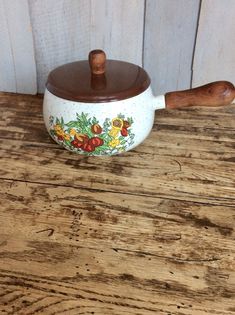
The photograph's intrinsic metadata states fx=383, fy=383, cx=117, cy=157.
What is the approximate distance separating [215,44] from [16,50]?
1.29 ft

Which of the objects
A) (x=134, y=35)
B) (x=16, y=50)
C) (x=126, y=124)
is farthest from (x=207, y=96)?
(x=16, y=50)

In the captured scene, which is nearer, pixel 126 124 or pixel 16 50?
pixel 126 124

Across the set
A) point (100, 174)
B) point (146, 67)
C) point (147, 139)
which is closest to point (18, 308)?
point (100, 174)

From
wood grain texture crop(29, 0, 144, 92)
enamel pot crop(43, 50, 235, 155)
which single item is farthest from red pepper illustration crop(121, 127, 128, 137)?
wood grain texture crop(29, 0, 144, 92)

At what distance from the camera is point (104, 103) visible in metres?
0.54

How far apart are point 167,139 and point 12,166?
258 mm

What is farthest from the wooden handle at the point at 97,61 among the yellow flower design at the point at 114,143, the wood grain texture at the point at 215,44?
the wood grain texture at the point at 215,44

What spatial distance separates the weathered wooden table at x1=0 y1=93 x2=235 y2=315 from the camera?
396 millimetres

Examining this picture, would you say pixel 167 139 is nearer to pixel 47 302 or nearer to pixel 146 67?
pixel 146 67

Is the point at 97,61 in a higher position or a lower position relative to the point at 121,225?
higher

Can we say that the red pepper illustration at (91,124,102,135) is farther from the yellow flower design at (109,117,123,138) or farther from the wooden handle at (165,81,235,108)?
the wooden handle at (165,81,235,108)

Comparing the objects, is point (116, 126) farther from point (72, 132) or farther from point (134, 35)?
point (134, 35)

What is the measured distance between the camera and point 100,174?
22.4 inches

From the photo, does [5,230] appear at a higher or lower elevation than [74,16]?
lower
